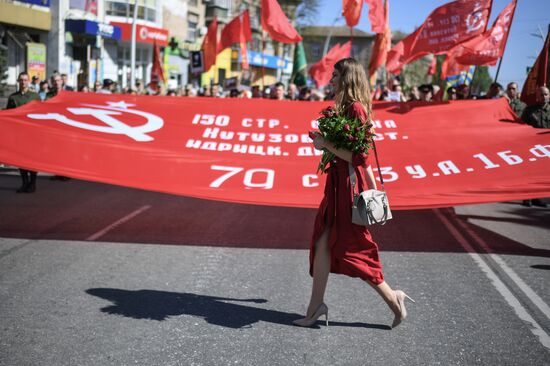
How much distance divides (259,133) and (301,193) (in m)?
1.89

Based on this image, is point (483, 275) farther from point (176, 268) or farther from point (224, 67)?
point (224, 67)

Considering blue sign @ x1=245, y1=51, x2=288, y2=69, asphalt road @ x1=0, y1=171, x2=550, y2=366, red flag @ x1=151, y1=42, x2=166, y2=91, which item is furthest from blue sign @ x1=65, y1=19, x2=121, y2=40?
asphalt road @ x1=0, y1=171, x2=550, y2=366

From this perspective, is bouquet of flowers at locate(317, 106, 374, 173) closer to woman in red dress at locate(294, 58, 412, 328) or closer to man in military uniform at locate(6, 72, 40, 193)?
woman in red dress at locate(294, 58, 412, 328)

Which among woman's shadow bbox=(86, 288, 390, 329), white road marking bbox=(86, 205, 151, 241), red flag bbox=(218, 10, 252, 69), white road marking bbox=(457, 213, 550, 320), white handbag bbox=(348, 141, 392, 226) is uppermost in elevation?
red flag bbox=(218, 10, 252, 69)

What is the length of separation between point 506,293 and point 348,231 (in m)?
2.01

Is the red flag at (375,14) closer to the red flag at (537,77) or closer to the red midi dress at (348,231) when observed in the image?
the red flag at (537,77)

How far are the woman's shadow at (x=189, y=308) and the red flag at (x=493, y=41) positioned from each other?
923 centimetres

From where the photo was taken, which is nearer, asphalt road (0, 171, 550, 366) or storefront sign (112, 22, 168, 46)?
asphalt road (0, 171, 550, 366)

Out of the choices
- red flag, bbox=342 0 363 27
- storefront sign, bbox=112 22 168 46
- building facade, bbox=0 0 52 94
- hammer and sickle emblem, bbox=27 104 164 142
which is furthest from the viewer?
storefront sign, bbox=112 22 168 46

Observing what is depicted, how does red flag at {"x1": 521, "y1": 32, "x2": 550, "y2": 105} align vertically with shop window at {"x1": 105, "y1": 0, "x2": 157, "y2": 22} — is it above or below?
below

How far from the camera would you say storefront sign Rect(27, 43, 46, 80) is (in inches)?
1201

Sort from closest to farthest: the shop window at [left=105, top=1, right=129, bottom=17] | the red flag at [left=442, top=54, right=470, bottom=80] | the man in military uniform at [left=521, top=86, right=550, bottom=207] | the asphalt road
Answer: the asphalt road
the man in military uniform at [left=521, top=86, right=550, bottom=207]
the red flag at [left=442, top=54, right=470, bottom=80]
the shop window at [left=105, top=1, right=129, bottom=17]

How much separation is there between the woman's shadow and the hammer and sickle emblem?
3672 mm

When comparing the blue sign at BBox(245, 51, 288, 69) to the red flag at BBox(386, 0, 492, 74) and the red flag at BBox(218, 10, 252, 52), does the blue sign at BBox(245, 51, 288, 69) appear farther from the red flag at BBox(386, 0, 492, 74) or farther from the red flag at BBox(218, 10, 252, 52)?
the red flag at BBox(386, 0, 492, 74)
